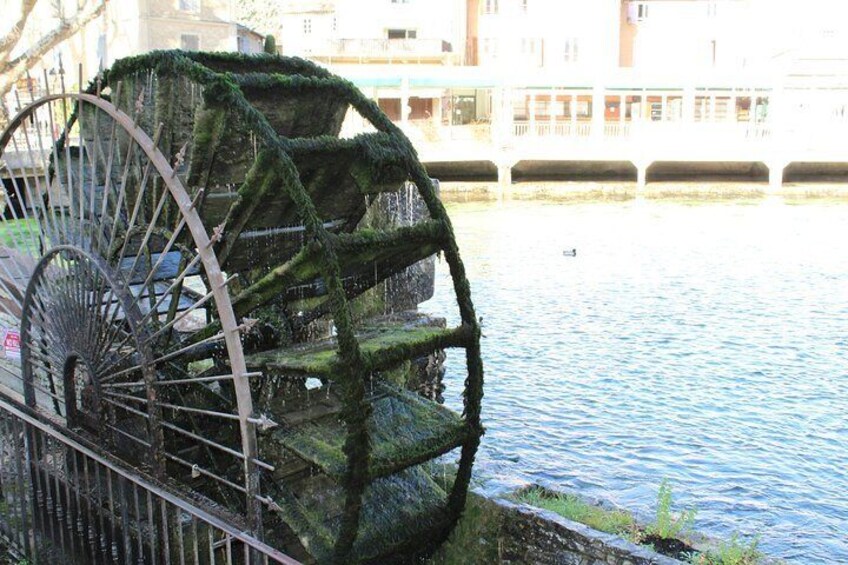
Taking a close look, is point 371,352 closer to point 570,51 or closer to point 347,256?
point 347,256

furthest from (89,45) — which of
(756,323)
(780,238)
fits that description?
(756,323)

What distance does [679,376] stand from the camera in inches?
454

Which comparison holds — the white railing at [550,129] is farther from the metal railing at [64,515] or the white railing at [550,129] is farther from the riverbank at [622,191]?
the metal railing at [64,515]

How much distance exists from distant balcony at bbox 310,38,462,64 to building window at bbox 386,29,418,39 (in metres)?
3.30

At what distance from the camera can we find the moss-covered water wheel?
536cm

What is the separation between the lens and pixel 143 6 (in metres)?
36.5

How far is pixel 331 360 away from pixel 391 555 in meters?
1.48

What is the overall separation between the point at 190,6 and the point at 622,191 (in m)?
21.0

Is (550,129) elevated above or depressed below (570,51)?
below

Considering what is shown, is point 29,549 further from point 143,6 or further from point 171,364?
point 143,6

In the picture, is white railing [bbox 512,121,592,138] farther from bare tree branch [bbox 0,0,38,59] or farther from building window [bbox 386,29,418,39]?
bare tree branch [bbox 0,0,38,59]

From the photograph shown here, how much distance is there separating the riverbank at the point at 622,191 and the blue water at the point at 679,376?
10.7 m

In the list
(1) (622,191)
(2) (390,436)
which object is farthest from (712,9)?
(2) (390,436)

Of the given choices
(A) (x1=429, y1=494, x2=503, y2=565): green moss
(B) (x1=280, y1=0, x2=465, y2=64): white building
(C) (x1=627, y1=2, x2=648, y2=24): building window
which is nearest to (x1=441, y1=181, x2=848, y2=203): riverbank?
(B) (x1=280, y1=0, x2=465, y2=64): white building
